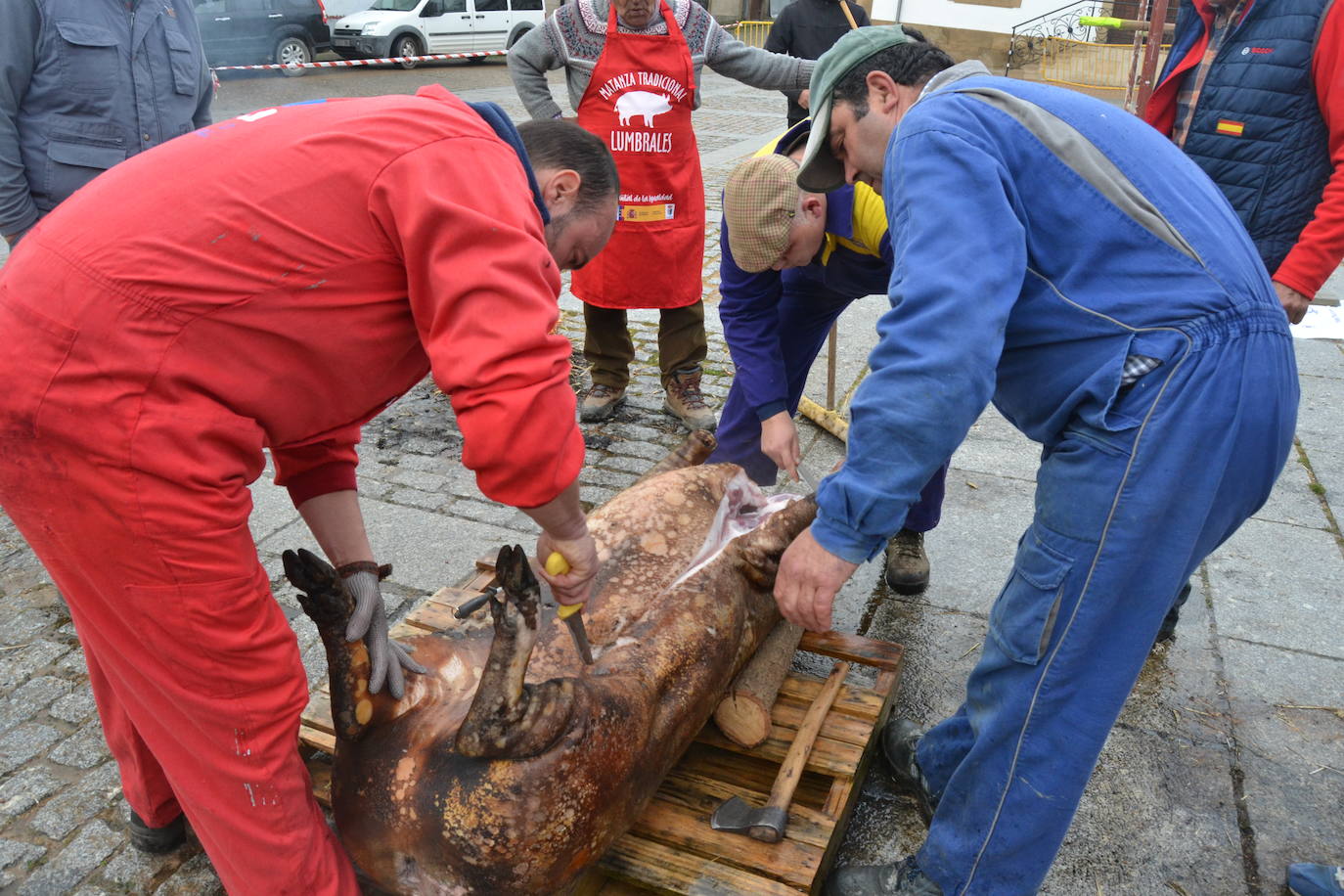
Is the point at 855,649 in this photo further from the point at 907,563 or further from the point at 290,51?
the point at 290,51

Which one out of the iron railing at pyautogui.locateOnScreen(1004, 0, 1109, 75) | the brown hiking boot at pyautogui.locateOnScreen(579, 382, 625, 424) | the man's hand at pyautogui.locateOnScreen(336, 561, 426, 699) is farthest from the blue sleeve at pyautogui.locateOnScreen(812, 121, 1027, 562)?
the iron railing at pyautogui.locateOnScreen(1004, 0, 1109, 75)

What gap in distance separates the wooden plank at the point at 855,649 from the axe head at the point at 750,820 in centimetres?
77

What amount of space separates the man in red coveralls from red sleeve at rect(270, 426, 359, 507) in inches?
20.4

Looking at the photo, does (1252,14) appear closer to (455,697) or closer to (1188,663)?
(1188,663)

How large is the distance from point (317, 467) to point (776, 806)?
4.98 feet

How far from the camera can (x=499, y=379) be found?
68.4 inches

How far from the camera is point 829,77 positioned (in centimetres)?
264

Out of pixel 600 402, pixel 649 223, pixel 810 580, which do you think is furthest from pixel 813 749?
pixel 649 223

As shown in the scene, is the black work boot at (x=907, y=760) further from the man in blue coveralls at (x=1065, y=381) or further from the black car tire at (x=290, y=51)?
the black car tire at (x=290, y=51)

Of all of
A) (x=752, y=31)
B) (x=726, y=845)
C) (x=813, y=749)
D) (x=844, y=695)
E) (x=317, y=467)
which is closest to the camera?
(x=726, y=845)

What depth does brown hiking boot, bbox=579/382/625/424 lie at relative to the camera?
5320 millimetres

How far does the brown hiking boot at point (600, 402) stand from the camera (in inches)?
209

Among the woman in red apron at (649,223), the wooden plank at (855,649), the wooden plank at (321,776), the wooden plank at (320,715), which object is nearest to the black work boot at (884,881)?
the wooden plank at (855,649)

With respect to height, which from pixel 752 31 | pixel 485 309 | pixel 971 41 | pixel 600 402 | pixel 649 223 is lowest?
pixel 752 31
